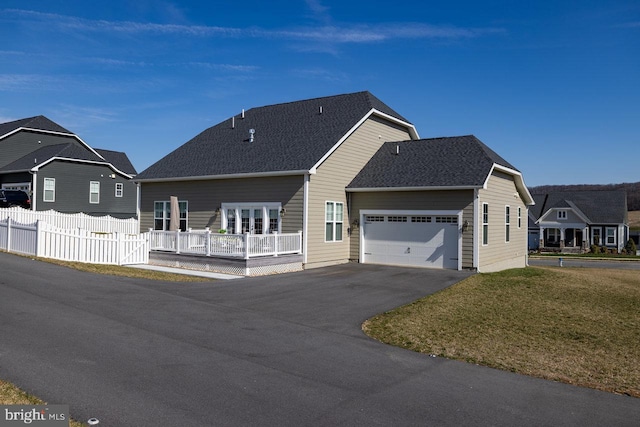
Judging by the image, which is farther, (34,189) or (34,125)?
(34,125)

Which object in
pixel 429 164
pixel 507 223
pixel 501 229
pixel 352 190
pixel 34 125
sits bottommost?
pixel 501 229

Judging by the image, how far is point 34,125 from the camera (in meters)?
38.2

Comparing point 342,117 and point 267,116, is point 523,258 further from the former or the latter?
point 267,116

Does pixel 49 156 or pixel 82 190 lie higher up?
pixel 49 156

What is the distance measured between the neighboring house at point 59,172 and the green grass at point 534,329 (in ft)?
83.3

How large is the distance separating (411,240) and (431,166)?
10.3 ft

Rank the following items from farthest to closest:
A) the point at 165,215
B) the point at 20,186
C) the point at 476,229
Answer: the point at 20,186
the point at 165,215
the point at 476,229

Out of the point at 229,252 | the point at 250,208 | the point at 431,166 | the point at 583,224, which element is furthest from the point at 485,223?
the point at 583,224

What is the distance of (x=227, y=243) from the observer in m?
18.1

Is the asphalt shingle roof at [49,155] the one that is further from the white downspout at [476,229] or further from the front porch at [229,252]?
the white downspout at [476,229]

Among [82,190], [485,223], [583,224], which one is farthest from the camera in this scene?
[583,224]

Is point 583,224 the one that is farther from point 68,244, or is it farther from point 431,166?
point 68,244

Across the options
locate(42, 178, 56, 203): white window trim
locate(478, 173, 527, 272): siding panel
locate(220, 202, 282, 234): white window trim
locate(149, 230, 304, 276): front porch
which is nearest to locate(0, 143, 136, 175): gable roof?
locate(42, 178, 56, 203): white window trim

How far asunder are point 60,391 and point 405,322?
6.86 m
